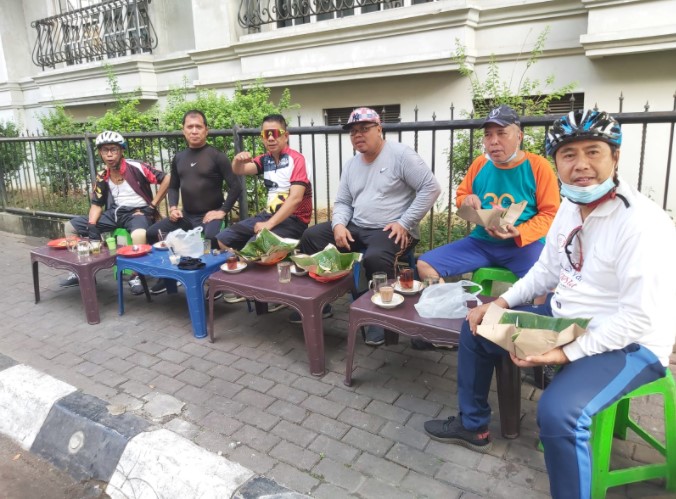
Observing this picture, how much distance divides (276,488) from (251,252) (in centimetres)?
195

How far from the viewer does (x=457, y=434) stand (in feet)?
8.57

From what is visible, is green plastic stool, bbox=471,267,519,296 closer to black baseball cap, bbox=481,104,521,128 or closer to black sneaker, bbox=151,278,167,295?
black baseball cap, bbox=481,104,521,128

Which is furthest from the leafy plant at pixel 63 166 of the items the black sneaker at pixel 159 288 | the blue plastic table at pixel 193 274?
the blue plastic table at pixel 193 274

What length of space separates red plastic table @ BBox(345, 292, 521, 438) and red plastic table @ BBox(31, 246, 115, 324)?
2.61 metres

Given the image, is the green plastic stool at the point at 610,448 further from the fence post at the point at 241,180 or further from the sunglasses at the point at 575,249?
the fence post at the point at 241,180

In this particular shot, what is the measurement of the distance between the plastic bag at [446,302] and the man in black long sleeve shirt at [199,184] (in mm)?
2671

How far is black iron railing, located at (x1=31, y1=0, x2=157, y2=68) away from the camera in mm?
10375

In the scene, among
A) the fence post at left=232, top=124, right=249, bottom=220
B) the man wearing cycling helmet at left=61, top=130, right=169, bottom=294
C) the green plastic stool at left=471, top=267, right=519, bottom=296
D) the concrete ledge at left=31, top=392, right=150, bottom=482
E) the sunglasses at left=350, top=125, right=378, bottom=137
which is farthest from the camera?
the man wearing cycling helmet at left=61, top=130, right=169, bottom=294


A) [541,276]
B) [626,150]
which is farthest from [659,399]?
[626,150]

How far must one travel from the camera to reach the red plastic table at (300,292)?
333 cm

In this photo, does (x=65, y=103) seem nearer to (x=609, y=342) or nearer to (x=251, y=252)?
(x=251, y=252)

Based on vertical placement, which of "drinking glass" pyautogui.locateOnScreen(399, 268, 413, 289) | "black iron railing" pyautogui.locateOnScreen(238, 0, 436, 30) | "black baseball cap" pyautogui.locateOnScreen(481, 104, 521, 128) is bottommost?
"drinking glass" pyautogui.locateOnScreen(399, 268, 413, 289)

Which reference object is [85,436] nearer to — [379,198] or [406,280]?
[406,280]

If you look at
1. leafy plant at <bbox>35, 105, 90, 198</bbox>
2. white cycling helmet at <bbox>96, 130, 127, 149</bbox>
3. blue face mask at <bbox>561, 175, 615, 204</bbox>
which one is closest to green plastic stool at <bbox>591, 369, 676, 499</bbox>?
blue face mask at <bbox>561, 175, 615, 204</bbox>
